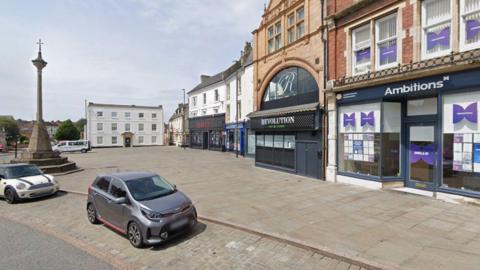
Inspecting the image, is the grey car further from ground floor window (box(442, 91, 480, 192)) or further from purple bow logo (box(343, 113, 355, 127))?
ground floor window (box(442, 91, 480, 192))

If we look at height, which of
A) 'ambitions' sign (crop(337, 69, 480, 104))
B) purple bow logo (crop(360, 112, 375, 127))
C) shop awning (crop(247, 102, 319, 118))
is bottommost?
purple bow logo (crop(360, 112, 375, 127))

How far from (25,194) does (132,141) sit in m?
46.6

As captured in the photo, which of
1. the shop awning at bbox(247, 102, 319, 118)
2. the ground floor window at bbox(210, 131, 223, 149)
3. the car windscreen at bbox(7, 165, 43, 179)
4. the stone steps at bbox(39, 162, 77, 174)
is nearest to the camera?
the car windscreen at bbox(7, 165, 43, 179)

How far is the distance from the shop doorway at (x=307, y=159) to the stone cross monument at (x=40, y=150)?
14.3 metres

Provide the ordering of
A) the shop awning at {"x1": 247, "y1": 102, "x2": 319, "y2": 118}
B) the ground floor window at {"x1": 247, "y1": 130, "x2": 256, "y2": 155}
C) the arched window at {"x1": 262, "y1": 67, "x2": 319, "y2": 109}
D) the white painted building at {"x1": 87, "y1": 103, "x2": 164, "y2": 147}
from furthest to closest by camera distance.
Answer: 1. the white painted building at {"x1": 87, "y1": 103, "x2": 164, "y2": 147}
2. the ground floor window at {"x1": 247, "y1": 130, "x2": 256, "y2": 155}
3. the arched window at {"x1": 262, "y1": 67, "x2": 319, "y2": 109}
4. the shop awning at {"x1": 247, "y1": 102, "x2": 319, "y2": 118}

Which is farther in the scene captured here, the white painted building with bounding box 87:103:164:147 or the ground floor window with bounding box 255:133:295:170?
the white painted building with bounding box 87:103:164:147

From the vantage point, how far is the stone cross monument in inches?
616

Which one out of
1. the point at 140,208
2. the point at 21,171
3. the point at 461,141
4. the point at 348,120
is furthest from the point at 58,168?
the point at 461,141

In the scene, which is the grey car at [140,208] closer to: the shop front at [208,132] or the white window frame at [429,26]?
the white window frame at [429,26]

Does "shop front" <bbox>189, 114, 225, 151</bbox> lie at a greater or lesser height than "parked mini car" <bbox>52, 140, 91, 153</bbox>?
greater

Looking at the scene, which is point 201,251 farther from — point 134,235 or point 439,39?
point 439,39

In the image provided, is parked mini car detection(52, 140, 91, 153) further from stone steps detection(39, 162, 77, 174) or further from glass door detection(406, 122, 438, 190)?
glass door detection(406, 122, 438, 190)

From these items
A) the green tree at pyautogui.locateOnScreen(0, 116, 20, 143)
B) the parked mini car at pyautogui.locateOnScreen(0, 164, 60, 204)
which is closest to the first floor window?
the parked mini car at pyautogui.locateOnScreen(0, 164, 60, 204)

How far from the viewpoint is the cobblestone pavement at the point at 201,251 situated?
14.3 ft
